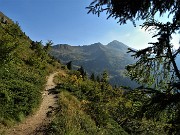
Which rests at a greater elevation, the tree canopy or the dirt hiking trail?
the tree canopy

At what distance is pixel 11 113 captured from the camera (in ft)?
53.1

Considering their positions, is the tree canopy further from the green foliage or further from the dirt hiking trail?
the dirt hiking trail

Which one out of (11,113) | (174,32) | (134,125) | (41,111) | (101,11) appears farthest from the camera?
(134,125)

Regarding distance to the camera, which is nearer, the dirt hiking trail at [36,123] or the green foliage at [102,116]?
the green foliage at [102,116]

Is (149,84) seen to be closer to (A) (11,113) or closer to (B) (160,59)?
(B) (160,59)

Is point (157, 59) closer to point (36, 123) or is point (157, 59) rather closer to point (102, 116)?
point (36, 123)

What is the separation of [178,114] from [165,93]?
21.8 inches

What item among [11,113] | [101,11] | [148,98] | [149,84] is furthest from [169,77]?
[11,113]

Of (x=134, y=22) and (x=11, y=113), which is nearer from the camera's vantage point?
(x=134, y=22)

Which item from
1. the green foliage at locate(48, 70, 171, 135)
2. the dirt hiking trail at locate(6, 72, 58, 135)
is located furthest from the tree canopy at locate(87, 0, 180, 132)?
the dirt hiking trail at locate(6, 72, 58, 135)

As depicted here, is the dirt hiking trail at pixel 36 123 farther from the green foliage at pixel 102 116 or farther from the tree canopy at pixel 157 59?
the tree canopy at pixel 157 59

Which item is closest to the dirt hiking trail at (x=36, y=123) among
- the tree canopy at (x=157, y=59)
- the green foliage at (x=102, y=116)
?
the green foliage at (x=102, y=116)

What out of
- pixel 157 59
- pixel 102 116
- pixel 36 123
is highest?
pixel 157 59

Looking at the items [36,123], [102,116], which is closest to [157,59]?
[36,123]
